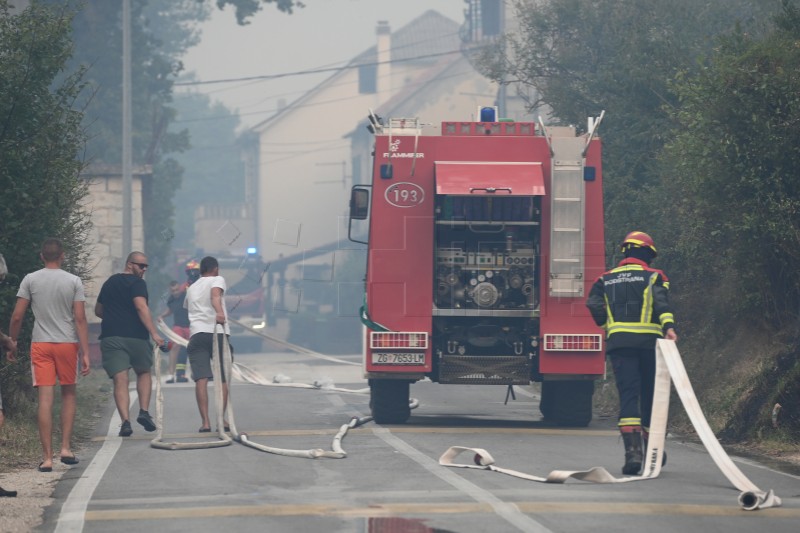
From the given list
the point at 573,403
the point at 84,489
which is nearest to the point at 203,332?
the point at 573,403

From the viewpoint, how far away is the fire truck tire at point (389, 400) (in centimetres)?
1484

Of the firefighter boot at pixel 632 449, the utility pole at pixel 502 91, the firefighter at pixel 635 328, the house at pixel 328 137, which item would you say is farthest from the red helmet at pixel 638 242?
the house at pixel 328 137

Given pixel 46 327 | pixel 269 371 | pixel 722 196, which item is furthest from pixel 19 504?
pixel 269 371

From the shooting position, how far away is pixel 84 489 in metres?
9.84

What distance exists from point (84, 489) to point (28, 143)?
490 centimetres

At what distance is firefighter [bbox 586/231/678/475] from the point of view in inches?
423

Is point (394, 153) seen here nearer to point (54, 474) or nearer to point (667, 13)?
point (54, 474)

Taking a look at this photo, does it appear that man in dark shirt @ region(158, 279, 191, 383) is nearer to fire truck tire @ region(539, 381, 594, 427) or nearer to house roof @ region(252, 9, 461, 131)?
fire truck tire @ region(539, 381, 594, 427)

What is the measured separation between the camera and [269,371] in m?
27.7

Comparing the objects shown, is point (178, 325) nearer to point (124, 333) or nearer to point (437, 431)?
point (124, 333)

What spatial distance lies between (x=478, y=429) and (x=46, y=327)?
15.8 ft

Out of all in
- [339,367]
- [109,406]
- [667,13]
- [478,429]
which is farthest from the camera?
[339,367]

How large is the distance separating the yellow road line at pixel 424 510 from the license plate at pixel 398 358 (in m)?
5.71

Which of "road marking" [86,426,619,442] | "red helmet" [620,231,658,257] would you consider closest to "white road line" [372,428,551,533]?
"road marking" [86,426,619,442]
